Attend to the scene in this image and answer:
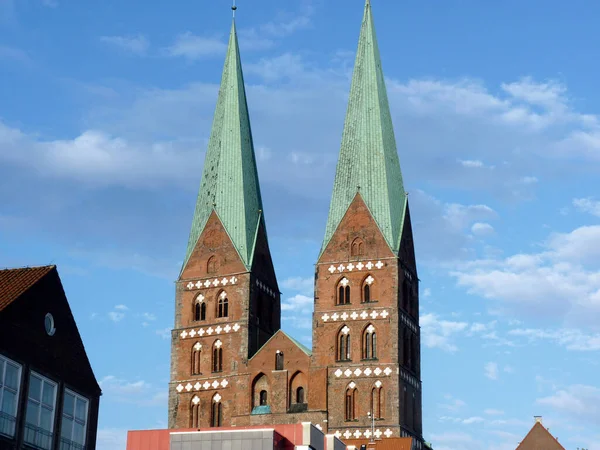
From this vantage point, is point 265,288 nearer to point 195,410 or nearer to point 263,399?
point 263,399

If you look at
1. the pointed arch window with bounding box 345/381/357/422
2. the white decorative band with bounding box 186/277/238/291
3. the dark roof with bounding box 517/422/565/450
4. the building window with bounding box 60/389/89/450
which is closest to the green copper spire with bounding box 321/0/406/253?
the white decorative band with bounding box 186/277/238/291

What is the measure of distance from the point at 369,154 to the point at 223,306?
14.0 metres

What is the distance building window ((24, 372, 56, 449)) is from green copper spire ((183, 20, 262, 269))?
149 ft

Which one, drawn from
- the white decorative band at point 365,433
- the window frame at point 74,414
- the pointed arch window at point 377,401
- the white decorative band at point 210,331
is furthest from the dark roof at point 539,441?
the window frame at point 74,414

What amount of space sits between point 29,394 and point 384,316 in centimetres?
4467

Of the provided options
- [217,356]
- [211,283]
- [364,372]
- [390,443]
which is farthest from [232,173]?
[390,443]

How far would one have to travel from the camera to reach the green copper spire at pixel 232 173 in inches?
3551

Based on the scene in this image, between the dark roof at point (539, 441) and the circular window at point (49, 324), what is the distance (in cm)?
4601

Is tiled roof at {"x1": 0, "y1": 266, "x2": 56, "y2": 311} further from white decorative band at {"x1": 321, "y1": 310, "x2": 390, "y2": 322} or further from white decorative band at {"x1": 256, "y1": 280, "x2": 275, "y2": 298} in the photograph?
white decorative band at {"x1": 256, "y1": 280, "x2": 275, "y2": 298}

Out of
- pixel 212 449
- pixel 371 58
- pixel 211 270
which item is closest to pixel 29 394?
pixel 212 449

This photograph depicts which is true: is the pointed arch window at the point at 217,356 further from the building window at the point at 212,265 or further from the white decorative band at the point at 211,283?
the building window at the point at 212,265

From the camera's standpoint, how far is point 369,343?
8431 centimetres

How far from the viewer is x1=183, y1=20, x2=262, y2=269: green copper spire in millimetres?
90188

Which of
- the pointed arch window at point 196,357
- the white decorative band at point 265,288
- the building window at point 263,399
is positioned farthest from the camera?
the white decorative band at point 265,288
